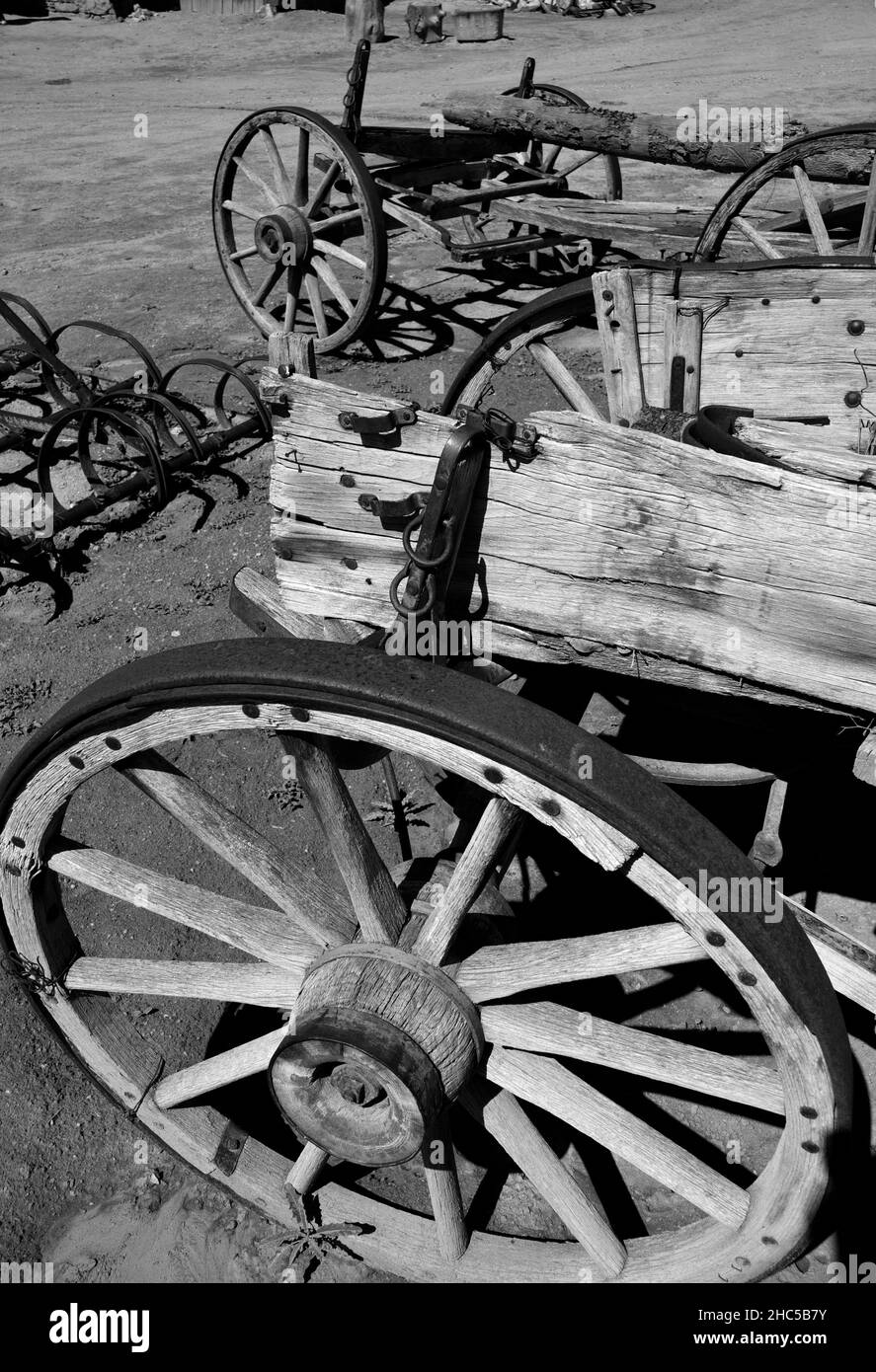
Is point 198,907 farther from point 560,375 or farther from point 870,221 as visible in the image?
point 870,221

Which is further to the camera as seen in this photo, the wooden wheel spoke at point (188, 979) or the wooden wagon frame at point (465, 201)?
the wooden wagon frame at point (465, 201)

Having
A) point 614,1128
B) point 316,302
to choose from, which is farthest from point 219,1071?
point 316,302

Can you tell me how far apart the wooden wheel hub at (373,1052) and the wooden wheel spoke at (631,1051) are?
0.25ft

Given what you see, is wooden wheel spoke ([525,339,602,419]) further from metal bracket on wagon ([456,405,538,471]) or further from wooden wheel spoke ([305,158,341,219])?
wooden wheel spoke ([305,158,341,219])

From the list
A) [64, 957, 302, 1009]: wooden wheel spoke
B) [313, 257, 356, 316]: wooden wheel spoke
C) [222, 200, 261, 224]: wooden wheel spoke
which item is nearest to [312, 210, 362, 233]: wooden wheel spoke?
[313, 257, 356, 316]: wooden wheel spoke

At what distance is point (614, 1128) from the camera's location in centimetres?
197

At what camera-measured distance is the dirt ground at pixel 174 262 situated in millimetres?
2607

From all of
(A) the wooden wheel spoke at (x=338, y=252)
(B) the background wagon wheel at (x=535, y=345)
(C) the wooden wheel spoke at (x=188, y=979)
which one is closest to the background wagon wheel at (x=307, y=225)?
(A) the wooden wheel spoke at (x=338, y=252)

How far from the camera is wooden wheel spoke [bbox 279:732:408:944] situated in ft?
6.29

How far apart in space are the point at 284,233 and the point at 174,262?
9.20ft

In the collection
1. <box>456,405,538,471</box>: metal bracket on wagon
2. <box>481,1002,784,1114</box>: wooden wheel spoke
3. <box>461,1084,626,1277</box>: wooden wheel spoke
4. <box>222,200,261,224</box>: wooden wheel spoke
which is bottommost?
<box>461,1084,626,1277</box>: wooden wheel spoke

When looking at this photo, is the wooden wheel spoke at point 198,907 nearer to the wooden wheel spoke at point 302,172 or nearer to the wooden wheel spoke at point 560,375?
the wooden wheel spoke at point 560,375

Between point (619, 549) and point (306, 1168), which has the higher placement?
point (619, 549)

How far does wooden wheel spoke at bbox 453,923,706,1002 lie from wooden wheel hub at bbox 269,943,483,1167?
2.2 inches
